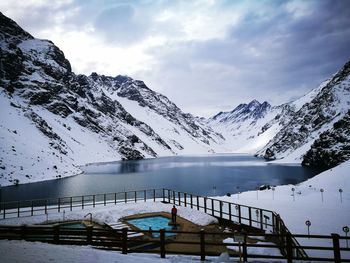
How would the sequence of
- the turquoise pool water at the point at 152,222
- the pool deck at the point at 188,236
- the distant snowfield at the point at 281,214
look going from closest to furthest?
the distant snowfield at the point at 281,214 < the pool deck at the point at 188,236 < the turquoise pool water at the point at 152,222

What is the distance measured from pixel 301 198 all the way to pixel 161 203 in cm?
2278

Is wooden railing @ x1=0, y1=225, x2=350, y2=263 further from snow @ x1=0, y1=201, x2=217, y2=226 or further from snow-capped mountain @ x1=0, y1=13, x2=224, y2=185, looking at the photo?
snow-capped mountain @ x1=0, y1=13, x2=224, y2=185

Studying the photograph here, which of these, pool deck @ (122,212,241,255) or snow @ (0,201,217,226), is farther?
snow @ (0,201,217,226)

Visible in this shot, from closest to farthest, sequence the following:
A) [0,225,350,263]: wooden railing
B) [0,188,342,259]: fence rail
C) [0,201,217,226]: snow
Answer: [0,225,350,263]: wooden railing
[0,188,342,259]: fence rail
[0,201,217,226]: snow

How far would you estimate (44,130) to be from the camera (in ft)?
377

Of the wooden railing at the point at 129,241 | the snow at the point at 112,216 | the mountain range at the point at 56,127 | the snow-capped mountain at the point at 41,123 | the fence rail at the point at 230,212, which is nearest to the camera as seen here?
the wooden railing at the point at 129,241

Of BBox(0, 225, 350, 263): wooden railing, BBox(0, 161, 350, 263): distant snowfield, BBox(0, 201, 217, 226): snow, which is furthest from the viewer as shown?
BBox(0, 201, 217, 226): snow

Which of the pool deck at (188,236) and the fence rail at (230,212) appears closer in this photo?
the fence rail at (230,212)

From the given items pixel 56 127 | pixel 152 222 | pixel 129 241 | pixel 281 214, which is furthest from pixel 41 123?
pixel 129 241

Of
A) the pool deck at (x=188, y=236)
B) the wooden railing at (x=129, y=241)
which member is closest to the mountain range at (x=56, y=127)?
the pool deck at (x=188, y=236)

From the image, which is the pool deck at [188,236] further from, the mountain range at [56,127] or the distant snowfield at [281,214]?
the mountain range at [56,127]

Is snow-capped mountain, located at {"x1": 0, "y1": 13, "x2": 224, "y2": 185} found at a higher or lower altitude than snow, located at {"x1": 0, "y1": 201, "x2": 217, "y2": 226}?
higher

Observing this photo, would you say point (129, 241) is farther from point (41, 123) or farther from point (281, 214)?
point (41, 123)

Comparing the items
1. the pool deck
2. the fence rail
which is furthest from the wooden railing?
the fence rail
